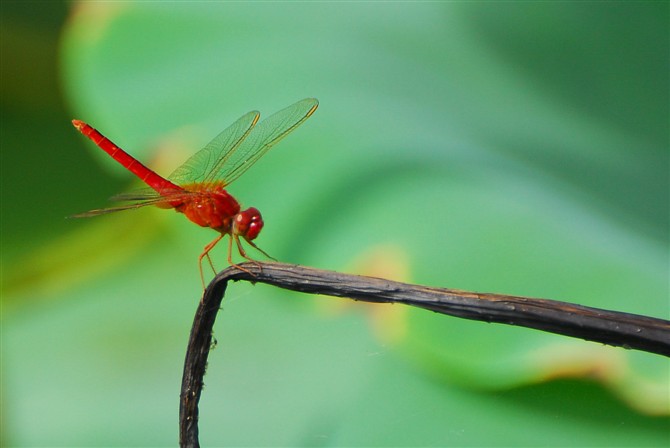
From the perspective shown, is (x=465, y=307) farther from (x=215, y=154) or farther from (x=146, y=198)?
(x=215, y=154)

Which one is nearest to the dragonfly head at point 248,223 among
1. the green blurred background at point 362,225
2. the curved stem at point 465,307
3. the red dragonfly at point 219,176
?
the red dragonfly at point 219,176

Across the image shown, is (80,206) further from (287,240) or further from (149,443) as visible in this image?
(149,443)

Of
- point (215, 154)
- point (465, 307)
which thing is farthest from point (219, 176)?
point (465, 307)

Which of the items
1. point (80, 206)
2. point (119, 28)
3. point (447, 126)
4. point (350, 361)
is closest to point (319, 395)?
point (350, 361)

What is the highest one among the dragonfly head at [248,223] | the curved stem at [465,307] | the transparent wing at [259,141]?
the transparent wing at [259,141]

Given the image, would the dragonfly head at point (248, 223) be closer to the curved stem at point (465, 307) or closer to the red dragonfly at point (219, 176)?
the red dragonfly at point (219, 176)

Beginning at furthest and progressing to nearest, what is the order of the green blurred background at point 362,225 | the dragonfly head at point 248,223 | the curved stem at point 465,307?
the dragonfly head at point 248,223 → the green blurred background at point 362,225 → the curved stem at point 465,307

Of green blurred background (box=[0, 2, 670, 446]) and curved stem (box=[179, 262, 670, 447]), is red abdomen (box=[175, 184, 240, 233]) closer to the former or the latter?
green blurred background (box=[0, 2, 670, 446])
